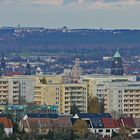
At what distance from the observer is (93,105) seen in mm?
65500

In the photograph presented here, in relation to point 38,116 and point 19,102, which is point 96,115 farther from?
point 19,102

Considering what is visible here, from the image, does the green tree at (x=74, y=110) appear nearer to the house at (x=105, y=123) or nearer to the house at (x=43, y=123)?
the house at (x=105, y=123)

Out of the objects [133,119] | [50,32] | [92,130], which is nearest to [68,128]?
[92,130]

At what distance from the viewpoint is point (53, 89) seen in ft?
225

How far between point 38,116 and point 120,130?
3.87 m

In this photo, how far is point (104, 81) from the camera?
71.4 meters

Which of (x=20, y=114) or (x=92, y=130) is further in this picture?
(x=20, y=114)

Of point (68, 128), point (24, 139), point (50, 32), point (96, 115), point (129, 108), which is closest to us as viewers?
point (24, 139)

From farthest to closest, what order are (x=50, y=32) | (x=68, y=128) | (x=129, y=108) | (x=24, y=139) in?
(x=50, y=32) → (x=129, y=108) → (x=68, y=128) → (x=24, y=139)

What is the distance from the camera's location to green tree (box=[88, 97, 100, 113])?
64.9 meters

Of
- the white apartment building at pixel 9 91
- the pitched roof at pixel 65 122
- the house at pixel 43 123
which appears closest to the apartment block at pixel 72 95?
the white apartment building at pixel 9 91

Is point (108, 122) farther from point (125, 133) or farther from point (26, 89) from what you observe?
point (26, 89)

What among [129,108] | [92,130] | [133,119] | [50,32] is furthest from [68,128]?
[50,32]

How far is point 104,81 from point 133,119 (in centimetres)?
1168
